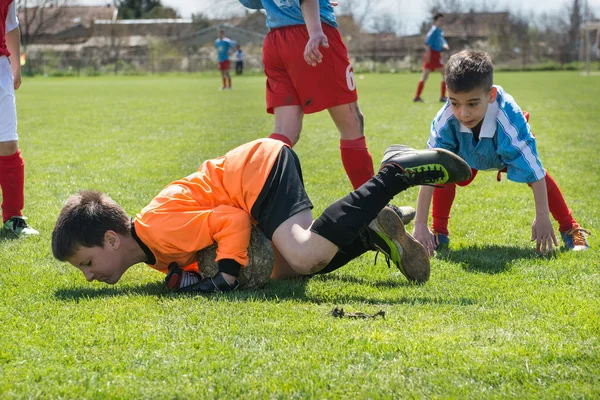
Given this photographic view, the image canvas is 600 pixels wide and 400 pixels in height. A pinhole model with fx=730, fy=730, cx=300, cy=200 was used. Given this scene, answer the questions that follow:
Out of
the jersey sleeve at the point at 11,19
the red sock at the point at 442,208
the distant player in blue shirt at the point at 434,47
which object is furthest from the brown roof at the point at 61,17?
the red sock at the point at 442,208

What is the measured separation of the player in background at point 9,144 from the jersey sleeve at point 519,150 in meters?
2.99

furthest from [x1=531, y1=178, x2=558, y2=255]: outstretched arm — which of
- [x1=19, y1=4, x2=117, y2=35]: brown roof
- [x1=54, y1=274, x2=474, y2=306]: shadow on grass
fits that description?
[x1=19, y1=4, x2=117, y2=35]: brown roof

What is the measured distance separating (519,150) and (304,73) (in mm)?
1421

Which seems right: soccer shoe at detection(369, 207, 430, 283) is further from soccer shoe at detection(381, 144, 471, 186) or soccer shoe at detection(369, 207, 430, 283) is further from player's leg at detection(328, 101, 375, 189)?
player's leg at detection(328, 101, 375, 189)

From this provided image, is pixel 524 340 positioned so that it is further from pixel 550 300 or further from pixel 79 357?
pixel 79 357

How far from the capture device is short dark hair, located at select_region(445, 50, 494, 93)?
154 inches

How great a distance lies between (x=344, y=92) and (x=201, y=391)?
2774 millimetres

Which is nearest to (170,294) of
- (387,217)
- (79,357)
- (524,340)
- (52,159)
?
(79,357)

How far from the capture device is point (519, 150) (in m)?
3.98

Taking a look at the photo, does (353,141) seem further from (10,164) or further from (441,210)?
(10,164)

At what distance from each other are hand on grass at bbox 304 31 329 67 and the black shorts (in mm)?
945

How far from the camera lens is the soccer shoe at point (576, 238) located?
4254 millimetres

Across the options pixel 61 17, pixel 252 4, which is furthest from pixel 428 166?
pixel 61 17

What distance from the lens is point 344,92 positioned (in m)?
4.64
